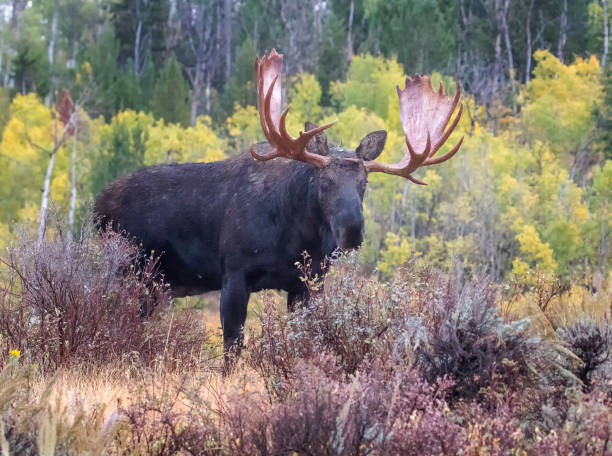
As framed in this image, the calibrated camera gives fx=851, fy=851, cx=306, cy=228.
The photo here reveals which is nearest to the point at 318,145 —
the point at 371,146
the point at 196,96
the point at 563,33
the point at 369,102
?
the point at 371,146

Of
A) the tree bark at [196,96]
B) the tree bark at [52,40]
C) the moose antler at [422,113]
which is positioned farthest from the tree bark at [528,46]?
the moose antler at [422,113]

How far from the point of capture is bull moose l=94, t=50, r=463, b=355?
21.6ft

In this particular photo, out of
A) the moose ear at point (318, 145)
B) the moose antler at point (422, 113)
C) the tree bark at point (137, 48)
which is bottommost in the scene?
the moose ear at point (318, 145)

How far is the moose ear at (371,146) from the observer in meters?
6.77

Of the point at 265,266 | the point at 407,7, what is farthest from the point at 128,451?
the point at 407,7

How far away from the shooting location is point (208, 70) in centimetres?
5525

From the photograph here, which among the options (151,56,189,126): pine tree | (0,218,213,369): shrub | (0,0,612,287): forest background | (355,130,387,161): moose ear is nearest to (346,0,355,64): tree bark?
(0,0,612,287): forest background

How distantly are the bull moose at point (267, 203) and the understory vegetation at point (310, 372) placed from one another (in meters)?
0.52

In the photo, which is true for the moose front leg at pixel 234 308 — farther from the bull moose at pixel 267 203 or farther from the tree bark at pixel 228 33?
the tree bark at pixel 228 33

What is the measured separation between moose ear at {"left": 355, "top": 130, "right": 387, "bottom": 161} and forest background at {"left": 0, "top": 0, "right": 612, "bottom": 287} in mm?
18640

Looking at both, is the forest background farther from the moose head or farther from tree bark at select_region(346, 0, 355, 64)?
the moose head

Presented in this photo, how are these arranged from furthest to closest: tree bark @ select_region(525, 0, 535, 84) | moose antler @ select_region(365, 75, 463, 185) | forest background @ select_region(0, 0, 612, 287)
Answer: tree bark @ select_region(525, 0, 535, 84), forest background @ select_region(0, 0, 612, 287), moose antler @ select_region(365, 75, 463, 185)

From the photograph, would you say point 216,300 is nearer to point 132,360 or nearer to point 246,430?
point 132,360

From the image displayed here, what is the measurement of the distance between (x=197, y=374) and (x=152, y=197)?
2.77 m
